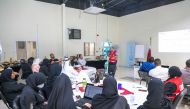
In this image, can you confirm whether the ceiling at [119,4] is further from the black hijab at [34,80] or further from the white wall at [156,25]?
the black hijab at [34,80]

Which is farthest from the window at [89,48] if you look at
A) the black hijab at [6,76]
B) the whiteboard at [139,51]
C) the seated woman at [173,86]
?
the seated woman at [173,86]


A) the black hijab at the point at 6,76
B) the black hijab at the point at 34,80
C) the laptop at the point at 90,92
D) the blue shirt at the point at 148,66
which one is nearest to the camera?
the black hijab at the point at 34,80

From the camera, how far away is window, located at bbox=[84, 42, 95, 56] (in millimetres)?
9701

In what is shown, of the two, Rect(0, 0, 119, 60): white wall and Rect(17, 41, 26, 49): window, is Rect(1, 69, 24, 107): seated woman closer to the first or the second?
Rect(0, 0, 119, 60): white wall

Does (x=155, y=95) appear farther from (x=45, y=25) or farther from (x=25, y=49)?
(x=45, y=25)

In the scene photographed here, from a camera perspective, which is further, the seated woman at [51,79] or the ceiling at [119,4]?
the ceiling at [119,4]

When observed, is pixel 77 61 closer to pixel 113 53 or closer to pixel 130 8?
pixel 113 53

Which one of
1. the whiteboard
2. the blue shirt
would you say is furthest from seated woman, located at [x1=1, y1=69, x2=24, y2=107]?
the whiteboard

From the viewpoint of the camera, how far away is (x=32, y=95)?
7.68 feet

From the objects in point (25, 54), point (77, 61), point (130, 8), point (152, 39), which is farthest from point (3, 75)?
point (130, 8)

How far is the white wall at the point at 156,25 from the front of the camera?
26.7ft

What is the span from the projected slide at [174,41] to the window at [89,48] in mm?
3920

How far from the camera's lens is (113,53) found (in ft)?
24.5

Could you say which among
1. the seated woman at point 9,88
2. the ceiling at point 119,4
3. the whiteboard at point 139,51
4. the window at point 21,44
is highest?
the ceiling at point 119,4
